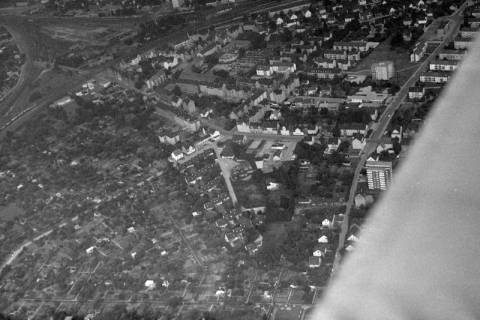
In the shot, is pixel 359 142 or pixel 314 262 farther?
pixel 359 142

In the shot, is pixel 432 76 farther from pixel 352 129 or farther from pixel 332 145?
pixel 332 145

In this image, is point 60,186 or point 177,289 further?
point 60,186

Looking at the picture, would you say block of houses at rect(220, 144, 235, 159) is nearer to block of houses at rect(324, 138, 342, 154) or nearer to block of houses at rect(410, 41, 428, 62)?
block of houses at rect(324, 138, 342, 154)

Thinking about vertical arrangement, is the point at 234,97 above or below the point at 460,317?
below

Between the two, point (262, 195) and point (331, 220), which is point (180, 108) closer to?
point (262, 195)

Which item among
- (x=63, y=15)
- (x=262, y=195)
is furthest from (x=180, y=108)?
(x=63, y=15)

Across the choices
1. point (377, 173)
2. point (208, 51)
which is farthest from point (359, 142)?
point (208, 51)

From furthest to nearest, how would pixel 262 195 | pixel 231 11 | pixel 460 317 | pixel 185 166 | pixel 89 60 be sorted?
pixel 231 11 < pixel 89 60 < pixel 185 166 < pixel 262 195 < pixel 460 317
